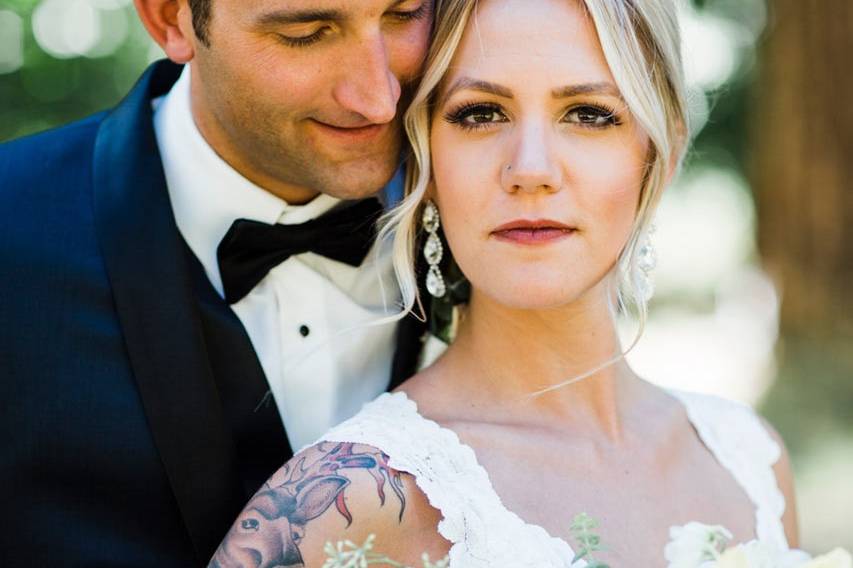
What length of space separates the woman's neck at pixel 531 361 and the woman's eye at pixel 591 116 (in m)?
0.52

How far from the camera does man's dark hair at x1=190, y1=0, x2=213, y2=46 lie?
3.48m

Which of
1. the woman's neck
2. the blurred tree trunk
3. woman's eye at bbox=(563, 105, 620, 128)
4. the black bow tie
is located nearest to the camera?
woman's eye at bbox=(563, 105, 620, 128)

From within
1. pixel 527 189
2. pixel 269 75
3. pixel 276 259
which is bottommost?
pixel 276 259

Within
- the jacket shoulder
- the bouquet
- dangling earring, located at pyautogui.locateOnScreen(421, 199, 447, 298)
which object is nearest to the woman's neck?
dangling earring, located at pyautogui.locateOnScreen(421, 199, 447, 298)

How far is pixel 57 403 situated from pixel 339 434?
2.41 feet

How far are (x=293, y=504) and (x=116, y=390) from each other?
659 millimetres

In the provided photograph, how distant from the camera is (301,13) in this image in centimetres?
328

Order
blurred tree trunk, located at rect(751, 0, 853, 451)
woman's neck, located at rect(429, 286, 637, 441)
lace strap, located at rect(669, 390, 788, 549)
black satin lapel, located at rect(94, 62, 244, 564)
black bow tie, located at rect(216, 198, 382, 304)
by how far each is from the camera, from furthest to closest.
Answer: blurred tree trunk, located at rect(751, 0, 853, 451) → lace strap, located at rect(669, 390, 788, 549) → black bow tie, located at rect(216, 198, 382, 304) → woman's neck, located at rect(429, 286, 637, 441) → black satin lapel, located at rect(94, 62, 244, 564)

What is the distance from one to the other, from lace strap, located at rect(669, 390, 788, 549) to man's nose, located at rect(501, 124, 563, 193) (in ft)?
3.60

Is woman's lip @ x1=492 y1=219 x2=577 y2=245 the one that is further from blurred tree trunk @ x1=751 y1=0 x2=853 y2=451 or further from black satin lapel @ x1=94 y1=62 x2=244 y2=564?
blurred tree trunk @ x1=751 y1=0 x2=853 y2=451

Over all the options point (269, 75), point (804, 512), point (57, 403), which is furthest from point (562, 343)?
point (804, 512)

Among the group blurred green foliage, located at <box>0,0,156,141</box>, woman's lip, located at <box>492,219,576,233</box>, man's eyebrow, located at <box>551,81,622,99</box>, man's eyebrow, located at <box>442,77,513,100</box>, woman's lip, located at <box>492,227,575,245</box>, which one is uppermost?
man's eyebrow, located at <box>442,77,513,100</box>

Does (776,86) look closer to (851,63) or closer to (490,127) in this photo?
(851,63)

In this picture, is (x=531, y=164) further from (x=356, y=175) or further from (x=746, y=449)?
(x=746, y=449)
